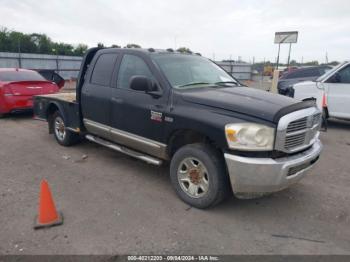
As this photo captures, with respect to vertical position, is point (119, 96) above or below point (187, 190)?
above

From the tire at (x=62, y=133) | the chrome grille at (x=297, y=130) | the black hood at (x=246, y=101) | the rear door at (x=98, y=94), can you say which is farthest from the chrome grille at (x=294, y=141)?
the tire at (x=62, y=133)

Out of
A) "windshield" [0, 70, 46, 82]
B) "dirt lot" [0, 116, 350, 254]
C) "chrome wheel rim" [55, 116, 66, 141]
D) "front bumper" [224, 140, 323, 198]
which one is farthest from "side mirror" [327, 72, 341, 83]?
"windshield" [0, 70, 46, 82]

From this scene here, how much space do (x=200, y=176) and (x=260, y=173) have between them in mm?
798

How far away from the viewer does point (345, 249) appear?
10.1 ft

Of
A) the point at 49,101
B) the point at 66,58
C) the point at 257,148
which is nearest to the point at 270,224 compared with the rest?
the point at 257,148

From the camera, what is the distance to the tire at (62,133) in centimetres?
630

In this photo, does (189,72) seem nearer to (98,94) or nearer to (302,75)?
(98,94)

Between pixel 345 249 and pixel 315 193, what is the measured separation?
135 cm

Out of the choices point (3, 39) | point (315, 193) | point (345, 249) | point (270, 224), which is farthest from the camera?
point (3, 39)

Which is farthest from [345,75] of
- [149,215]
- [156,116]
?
[149,215]

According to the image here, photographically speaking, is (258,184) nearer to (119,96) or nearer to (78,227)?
(78,227)

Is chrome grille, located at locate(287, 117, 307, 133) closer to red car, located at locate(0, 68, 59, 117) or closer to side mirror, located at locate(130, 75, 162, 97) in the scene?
side mirror, located at locate(130, 75, 162, 97)

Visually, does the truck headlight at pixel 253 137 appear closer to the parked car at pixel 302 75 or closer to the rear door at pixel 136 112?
the rear door at pixel 136 112

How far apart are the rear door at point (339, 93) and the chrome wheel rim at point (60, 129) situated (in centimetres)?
662
